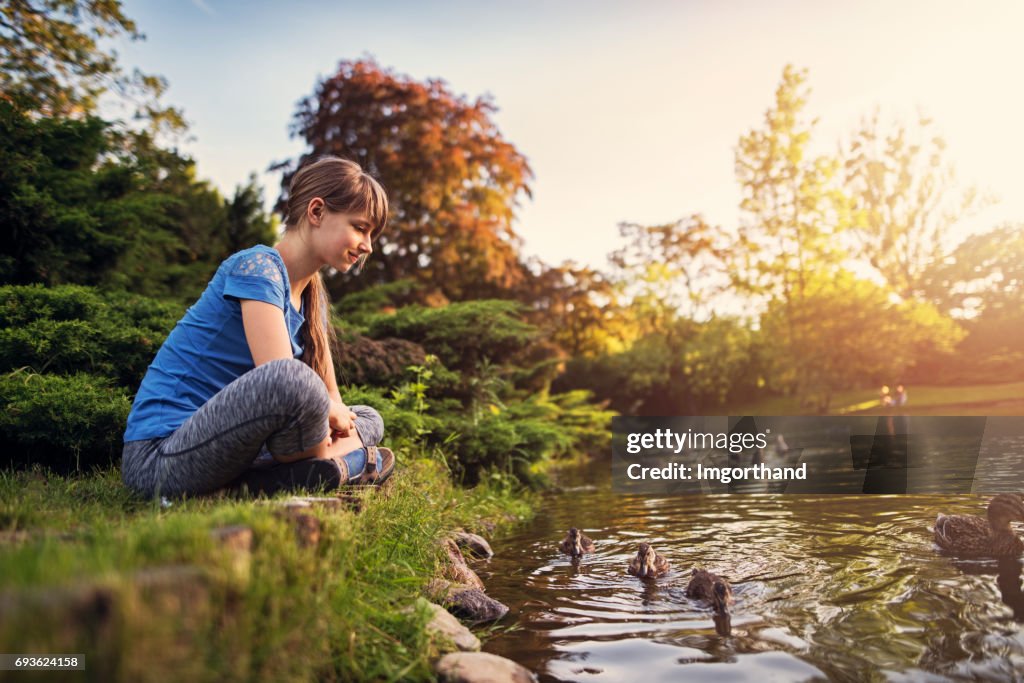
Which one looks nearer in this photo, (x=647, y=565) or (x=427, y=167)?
(x=647, y=565)

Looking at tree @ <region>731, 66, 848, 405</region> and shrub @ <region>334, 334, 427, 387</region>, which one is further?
tree @ <region>731, 66, 848, 405</region>

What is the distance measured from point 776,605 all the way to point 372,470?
230 centimetres

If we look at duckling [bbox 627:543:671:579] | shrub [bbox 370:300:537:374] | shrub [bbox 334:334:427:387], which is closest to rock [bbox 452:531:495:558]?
duckling [bbox 627:543:671:579]

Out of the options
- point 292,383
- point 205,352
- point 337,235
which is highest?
point 337,235

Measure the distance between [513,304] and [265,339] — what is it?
22.2 ft

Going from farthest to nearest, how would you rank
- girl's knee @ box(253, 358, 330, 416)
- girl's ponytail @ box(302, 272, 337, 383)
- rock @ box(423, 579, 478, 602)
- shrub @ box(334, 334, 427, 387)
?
shrub @ box(334, 334, 427, 387), girl's ponytail @ box(302, 272, 337, 383), rock @ box(423, 579, 478, 602), girl's knee @ box(253, 358, 330, 416)

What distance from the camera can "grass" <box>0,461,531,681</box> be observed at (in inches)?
55.7

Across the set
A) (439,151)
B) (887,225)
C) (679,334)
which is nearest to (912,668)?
(439,151)

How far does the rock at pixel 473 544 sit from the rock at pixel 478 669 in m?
2.44

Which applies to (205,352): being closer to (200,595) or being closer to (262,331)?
(262,331)

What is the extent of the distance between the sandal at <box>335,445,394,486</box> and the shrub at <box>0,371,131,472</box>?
207cm

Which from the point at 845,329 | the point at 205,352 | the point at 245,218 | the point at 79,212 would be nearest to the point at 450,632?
the point at 205,352

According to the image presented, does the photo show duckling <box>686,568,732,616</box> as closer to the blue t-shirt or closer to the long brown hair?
the long brown hair

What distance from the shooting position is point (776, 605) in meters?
3.63
